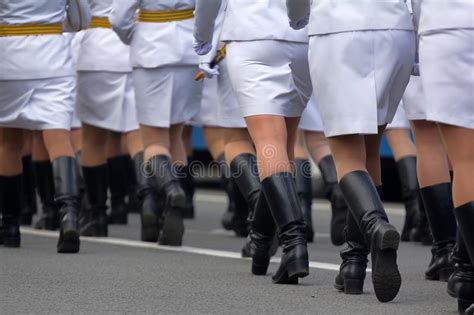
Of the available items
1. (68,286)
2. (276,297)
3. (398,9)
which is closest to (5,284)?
(68,286)

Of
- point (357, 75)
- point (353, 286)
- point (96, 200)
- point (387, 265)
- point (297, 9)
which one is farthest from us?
point (96, 200)

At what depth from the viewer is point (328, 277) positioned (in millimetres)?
7270

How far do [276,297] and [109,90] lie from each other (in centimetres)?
431

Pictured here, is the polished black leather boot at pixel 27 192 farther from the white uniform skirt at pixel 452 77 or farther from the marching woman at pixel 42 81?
the white uniform skirt at pixel 452 77

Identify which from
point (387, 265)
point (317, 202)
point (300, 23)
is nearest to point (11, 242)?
point (300, 23)

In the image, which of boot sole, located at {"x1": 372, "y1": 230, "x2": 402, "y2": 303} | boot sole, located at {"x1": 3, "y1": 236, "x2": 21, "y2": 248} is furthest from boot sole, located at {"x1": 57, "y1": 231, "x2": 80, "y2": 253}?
boot sole, located at {"x1": 372, "y1": 230, "x2": 402, "y2": 303}

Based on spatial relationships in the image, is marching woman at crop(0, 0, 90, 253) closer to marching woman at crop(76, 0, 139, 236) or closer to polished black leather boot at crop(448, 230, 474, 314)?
marching woman at crop(76, 0, 139, 236)

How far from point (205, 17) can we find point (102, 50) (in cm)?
295

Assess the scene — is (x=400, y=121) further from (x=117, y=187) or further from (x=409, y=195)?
(x=117, y=187)

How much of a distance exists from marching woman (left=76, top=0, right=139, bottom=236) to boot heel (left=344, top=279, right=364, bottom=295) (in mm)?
3809

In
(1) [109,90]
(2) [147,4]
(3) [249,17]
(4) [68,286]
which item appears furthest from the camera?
(1) [109,90]

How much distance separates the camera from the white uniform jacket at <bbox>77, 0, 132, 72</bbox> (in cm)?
1016

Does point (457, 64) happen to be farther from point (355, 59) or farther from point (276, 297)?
point (276, 297)

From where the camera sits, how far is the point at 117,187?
1130 cm
